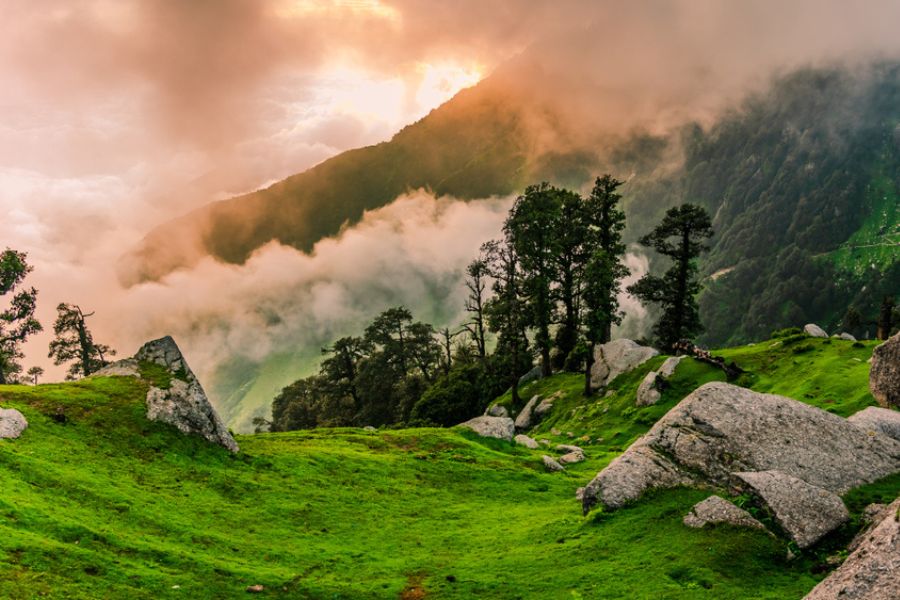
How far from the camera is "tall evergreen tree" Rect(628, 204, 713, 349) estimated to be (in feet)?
222

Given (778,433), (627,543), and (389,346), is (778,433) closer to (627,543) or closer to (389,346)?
(627,543)

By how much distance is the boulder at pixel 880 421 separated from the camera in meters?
28.6

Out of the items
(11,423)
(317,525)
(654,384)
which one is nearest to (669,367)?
(654,384)

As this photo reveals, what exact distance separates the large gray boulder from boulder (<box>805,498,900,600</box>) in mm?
10575

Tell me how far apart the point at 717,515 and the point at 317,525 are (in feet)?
60.9

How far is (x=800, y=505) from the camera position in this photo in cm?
2112

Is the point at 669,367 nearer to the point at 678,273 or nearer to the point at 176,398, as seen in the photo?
the point at 678,273

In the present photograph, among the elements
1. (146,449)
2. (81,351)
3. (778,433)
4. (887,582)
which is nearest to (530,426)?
(778,433)

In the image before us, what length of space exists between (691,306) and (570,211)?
70.7 feet

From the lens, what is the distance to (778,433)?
2670cm

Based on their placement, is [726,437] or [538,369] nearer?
[726,437]

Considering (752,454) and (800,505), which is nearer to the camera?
(800,505)

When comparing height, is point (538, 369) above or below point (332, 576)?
above

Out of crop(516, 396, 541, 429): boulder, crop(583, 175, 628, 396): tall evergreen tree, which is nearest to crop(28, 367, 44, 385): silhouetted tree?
crop(516, 396, 541, 429): boulder
